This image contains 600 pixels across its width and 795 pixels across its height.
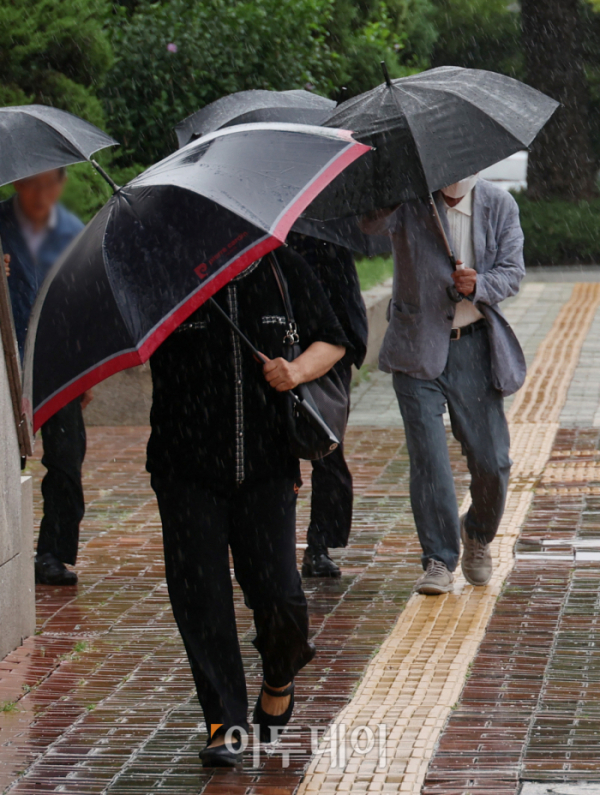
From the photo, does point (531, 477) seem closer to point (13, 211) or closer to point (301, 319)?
point (13, 211)

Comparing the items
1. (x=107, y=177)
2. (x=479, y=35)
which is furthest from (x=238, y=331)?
(x=479, y=35)

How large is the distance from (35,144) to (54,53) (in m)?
6.18

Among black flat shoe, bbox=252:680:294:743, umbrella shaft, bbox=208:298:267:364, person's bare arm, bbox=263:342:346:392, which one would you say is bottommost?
black flat shoe, bbox=252:680:294:743

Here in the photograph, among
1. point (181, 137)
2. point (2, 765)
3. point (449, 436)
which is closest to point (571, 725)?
point (2, 765)

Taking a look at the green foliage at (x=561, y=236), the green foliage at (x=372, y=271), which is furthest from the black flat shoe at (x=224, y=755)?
the green foliage at (x=561, y=236)

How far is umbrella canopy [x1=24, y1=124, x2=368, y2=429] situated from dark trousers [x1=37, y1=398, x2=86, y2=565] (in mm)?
2263

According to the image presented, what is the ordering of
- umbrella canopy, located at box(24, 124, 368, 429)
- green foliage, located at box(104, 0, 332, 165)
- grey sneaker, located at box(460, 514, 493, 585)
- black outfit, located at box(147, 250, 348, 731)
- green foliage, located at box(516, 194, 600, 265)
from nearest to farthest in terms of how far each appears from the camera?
umbrella canopy, located at box(24, 124, 368, 429) → black outfit, located at box(147, 250, 348, 731) → grey sneaker, located at box(460, 514, 493, 585) → green foliage, located at box(104, 0, 332, 165) → green foliage, located at box(516, 194, 600, 265)

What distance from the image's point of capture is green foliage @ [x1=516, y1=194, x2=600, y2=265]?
76.3 feet

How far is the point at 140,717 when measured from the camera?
4.52 meters

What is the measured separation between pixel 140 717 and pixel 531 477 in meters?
4.11

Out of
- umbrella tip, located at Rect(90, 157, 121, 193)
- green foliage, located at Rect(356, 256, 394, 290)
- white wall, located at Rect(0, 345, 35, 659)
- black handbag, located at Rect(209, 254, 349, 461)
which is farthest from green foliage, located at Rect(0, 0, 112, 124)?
black handbag, located at Rect(209, 254, 349, 461)

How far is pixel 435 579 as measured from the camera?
225 inches

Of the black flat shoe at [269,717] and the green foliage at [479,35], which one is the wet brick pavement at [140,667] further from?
the green foliage at [479,35]

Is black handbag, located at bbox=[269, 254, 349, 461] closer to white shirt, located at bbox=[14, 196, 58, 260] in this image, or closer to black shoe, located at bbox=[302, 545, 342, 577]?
white shirt, located at bbox=[14, 196, 58, 260]
